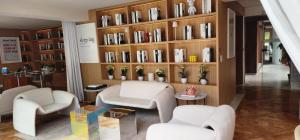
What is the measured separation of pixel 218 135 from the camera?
70.6 inches

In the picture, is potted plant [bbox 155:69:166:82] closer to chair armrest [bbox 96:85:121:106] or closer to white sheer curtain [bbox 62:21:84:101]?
chair armrest [bbox 96:85:121:106]

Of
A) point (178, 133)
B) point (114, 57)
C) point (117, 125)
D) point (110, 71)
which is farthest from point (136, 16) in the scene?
point (178, 133)

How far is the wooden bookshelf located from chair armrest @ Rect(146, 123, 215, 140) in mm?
1931

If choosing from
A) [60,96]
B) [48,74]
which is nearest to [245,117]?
[60,96]

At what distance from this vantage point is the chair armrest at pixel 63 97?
3951 millimetres

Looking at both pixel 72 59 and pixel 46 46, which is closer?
pixel 72 59

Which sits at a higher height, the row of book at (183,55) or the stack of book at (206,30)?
the stack of book at (206,30)

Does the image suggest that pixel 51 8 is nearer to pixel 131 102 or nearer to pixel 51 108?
pixel 51 108

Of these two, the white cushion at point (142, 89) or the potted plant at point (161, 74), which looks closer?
the white cushion at point (142, 89)

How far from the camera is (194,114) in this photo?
2680mm

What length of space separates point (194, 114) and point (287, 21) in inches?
79.9

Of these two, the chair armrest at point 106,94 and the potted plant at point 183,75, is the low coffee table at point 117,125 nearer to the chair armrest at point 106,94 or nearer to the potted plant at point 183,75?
the chair armrest at point 106,94

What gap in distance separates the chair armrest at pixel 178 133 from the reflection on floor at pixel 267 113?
4.35ft

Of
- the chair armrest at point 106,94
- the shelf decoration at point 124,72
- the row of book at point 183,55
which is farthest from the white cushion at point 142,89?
the row of book at point 183,55
